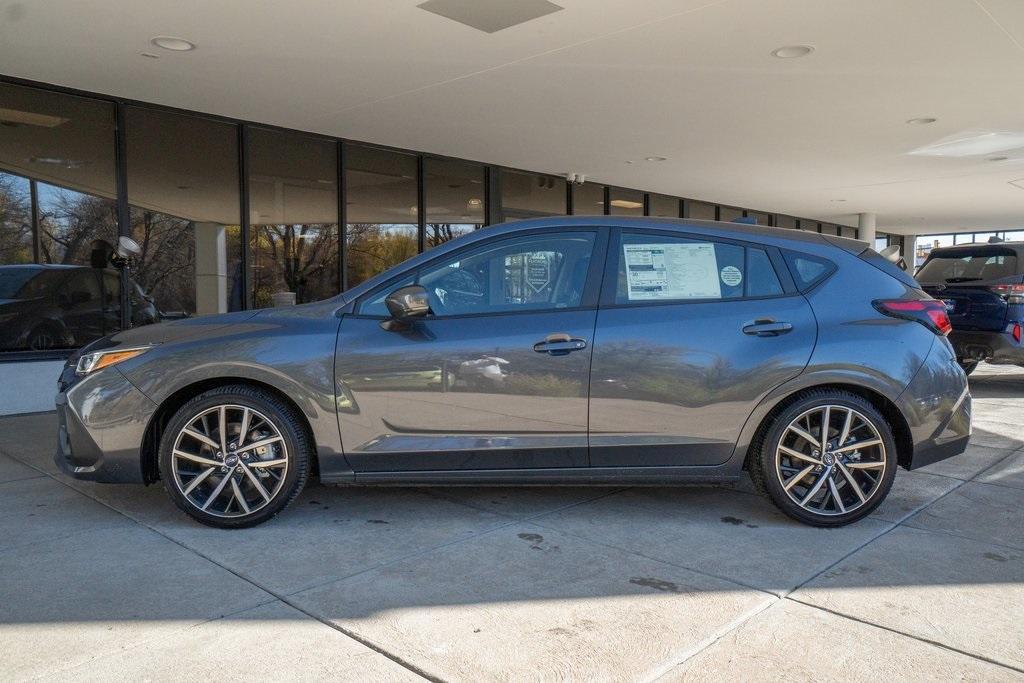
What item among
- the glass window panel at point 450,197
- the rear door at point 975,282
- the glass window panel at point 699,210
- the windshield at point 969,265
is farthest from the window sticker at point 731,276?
the glass window panel at point 699,210

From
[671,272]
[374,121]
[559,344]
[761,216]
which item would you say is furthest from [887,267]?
[761,216]

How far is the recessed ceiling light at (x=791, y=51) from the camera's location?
6180 mm

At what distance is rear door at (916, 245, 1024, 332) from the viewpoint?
8.18m

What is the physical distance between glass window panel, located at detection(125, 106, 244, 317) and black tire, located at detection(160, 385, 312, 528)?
17.0 ft

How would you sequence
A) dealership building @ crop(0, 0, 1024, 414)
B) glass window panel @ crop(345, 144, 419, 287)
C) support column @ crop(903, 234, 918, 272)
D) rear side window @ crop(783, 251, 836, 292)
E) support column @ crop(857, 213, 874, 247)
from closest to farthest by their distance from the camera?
rear side window @ crop(783, 251, 836, 292) → dealership building @ crop(0, 0, 1024, 414) → glass window panel @ crop(345, 144, 419, 287) → support column @ crop(857, 213, 874, 247) → support column @ crop(903, 234, 918, 272)

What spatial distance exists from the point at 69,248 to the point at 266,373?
5.23 m

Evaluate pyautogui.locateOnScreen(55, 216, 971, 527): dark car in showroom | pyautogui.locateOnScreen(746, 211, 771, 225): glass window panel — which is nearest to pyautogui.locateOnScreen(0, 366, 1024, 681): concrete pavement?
pyautogui.locateOnScreen(55, 216, 971, 527): dark car in showroom

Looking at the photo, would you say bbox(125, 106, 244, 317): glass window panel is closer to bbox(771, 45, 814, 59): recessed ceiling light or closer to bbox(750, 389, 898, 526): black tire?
bbox(771, 45, 814, 59): recessed ceiling light

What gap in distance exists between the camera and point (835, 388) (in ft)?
12.7

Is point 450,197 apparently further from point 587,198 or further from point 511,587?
point 511,587

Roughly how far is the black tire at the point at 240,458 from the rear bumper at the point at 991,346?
7.29 m

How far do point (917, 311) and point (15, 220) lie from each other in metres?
7.73

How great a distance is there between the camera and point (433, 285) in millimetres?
3904

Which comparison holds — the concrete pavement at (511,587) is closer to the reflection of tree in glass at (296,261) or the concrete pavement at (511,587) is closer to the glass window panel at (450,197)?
the reflection of tree in glass at (296,261)
